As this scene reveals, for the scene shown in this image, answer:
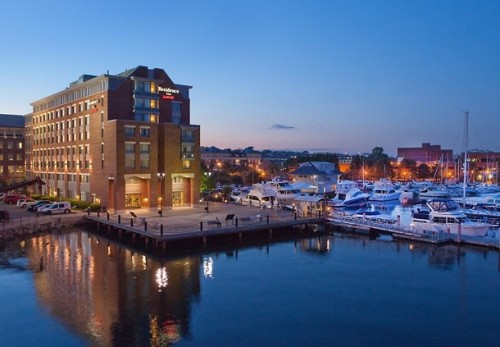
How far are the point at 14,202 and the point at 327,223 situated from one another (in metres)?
52.9

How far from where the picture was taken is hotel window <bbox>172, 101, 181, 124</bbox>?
72.4 metres

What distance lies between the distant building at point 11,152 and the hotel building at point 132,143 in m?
38.3

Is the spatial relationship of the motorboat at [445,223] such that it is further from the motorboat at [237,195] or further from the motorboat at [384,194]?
the motorboat at [384,194]

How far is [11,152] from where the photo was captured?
107 metres

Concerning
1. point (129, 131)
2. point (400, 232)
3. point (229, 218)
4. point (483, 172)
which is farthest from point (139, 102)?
point (483, 172)

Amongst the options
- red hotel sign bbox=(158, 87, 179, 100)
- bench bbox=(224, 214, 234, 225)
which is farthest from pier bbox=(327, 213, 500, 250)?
red hotel sign bbox=(158, 87, 179, 100)

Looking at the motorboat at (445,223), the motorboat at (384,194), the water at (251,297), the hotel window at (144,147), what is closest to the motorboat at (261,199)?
the hotel window at (144,147)

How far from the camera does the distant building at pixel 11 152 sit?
106375mm

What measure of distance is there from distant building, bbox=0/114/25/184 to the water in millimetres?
71437

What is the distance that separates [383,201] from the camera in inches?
3452

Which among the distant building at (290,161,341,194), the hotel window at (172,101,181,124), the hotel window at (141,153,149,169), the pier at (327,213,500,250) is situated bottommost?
the pier at (327,213,500,250)

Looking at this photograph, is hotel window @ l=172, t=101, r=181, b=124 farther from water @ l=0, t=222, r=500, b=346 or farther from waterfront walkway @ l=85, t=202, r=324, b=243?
water @ l=0, t=222, r=500, b=346

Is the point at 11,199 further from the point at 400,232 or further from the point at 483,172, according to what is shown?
the point at 483,172

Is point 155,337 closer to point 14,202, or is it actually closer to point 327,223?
point 327,223
